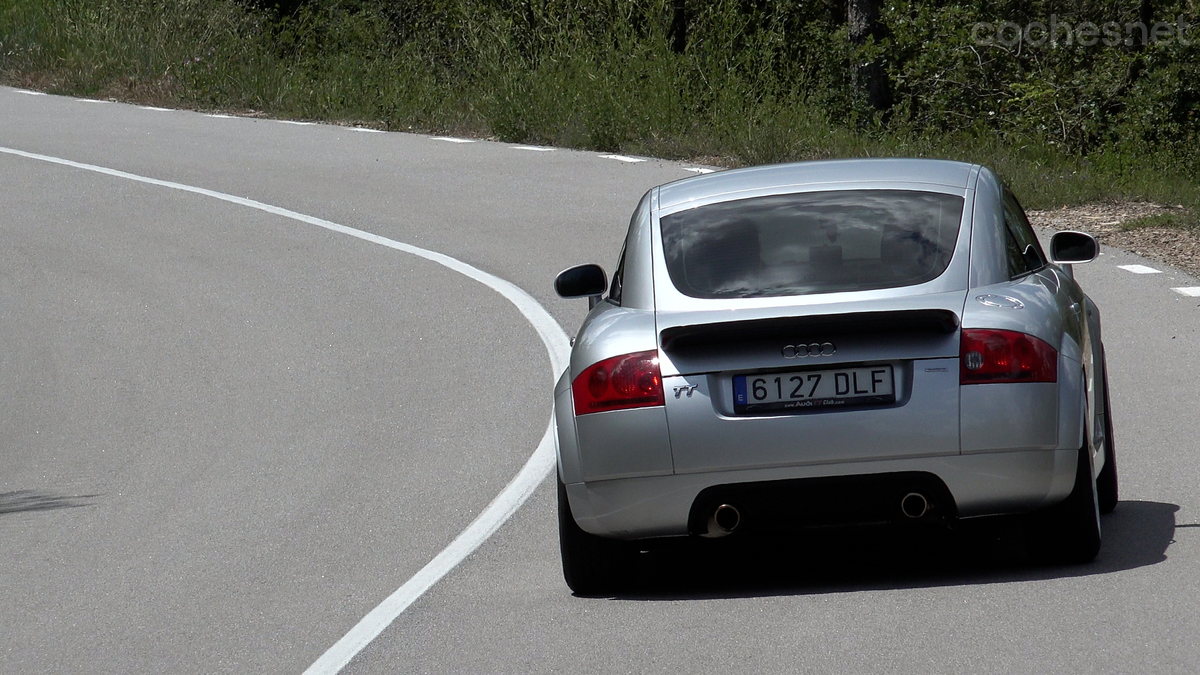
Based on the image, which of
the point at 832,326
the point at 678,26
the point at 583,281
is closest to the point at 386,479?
the point at 583,281

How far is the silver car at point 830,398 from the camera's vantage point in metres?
6.19

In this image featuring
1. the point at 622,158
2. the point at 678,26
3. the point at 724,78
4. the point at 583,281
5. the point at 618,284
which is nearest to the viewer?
the point at 618,284

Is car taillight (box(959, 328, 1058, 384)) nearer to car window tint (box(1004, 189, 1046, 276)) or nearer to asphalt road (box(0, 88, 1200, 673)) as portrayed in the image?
car window tint (box(1004, 189, 1046, 276))

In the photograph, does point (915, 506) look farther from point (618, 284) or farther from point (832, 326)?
point (618, 284)

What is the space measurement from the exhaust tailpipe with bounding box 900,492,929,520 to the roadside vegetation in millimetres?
11243

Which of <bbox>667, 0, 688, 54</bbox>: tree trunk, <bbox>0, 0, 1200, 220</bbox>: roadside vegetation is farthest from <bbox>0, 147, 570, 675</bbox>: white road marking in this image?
<bbox>667, 0, 688, 54</bbox>: tree trunk

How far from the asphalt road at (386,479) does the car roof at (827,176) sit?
1313mm

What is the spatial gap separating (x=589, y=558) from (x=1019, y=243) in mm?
1998

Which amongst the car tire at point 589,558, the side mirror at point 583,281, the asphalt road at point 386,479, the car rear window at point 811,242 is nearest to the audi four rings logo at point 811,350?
the car rear window at point 811,242

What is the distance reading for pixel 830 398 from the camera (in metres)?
6.19

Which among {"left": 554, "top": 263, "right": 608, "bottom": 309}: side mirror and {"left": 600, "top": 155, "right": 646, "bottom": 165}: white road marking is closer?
{"left": 554, "top": 263, "right": 608, "bottom": 309}: side mirror

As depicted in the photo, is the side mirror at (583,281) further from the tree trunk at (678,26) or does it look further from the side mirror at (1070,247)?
the tree trunk at (678,26)

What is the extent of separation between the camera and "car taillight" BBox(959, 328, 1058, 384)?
6184mm

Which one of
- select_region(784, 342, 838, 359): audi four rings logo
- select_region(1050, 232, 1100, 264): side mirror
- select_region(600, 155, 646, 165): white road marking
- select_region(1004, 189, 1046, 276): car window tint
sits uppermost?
select_region(784, 342, 838, 359): audi four rings logo
